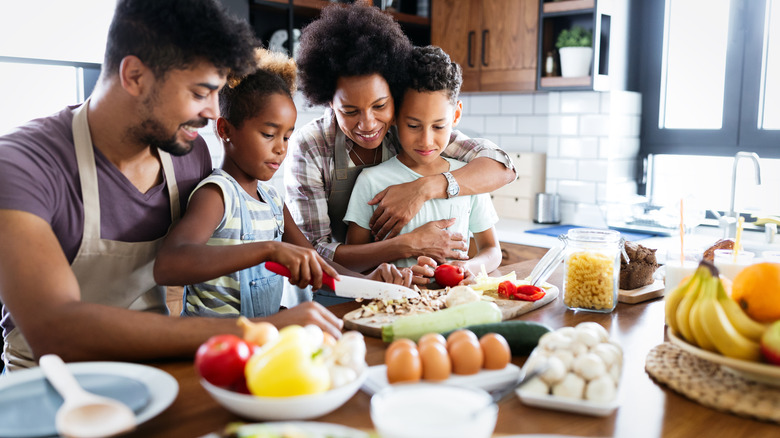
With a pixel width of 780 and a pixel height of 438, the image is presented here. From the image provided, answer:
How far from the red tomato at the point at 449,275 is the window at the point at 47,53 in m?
2.18

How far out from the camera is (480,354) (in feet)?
3.56

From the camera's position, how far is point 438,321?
1.31m

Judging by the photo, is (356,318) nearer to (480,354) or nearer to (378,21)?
(480,354)

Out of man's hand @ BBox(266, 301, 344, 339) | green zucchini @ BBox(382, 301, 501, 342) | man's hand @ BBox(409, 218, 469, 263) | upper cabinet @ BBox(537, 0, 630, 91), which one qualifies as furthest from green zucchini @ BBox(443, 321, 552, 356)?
upper cabinet @ BBox(537, 0, 630, 91)

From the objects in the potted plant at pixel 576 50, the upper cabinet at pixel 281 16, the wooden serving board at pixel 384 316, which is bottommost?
the wooden serving board at pixel 384 316

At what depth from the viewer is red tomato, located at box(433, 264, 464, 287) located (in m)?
1.80

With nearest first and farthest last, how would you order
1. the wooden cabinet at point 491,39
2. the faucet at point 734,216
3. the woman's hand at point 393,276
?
1. the woman's hand at point 393,276
2. the faucet at point 734,216
3. the wooden cabinet at point 491,39

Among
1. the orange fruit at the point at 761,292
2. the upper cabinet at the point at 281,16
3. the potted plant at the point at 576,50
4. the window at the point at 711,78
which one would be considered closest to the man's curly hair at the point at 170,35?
the orange fruit at the point at 761,292

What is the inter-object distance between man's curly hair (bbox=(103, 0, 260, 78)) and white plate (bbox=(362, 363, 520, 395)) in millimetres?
781

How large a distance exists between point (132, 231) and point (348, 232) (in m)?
0.79

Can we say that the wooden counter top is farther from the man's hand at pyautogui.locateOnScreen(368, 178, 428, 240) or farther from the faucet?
the faucet

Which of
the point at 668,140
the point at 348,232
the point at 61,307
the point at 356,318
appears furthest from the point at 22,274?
the point at 668,140

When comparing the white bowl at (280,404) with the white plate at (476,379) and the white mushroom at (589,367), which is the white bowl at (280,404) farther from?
the white mushroom at (589,367)

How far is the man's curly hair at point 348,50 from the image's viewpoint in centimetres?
204
